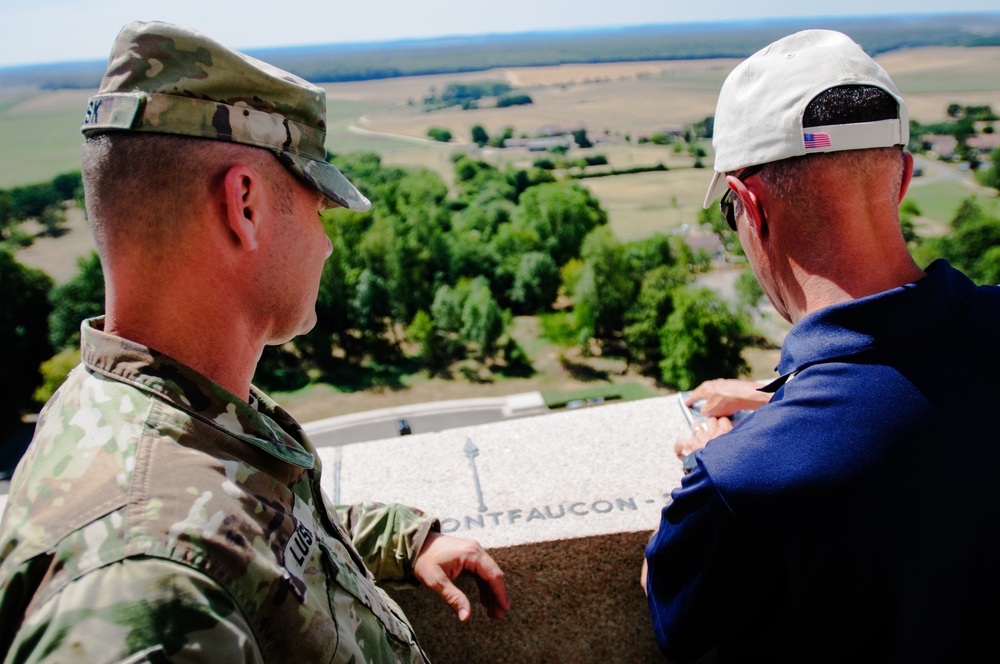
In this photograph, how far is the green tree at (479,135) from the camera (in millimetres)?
135812

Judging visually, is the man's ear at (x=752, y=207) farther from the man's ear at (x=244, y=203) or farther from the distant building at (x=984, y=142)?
A: the distant building at (x=984, y=142)

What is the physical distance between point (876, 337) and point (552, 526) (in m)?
1.71

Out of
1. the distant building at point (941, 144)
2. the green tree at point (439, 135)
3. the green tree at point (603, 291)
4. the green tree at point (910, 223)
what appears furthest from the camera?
the green tree at point (439, 135)

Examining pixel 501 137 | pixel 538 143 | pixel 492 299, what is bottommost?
pixel 492 299

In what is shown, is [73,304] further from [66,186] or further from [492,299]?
[66,186]

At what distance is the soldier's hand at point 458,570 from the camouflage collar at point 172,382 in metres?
1.02

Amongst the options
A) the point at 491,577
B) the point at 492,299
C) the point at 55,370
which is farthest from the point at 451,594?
the point at 492,299

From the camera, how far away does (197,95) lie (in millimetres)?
2154

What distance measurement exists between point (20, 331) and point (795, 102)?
50384 mm

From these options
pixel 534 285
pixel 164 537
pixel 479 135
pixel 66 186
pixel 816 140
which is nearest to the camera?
pixel 164 537

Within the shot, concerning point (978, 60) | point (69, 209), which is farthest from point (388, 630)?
point (978, 60)

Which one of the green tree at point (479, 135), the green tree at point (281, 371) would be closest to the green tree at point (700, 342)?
the green tree at point (281, 371)

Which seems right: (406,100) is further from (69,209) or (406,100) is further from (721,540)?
(721,540)

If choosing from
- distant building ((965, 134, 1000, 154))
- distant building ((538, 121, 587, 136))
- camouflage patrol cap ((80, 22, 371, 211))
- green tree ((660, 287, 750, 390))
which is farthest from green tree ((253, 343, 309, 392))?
distant building ((538, 121, 587, 136))
